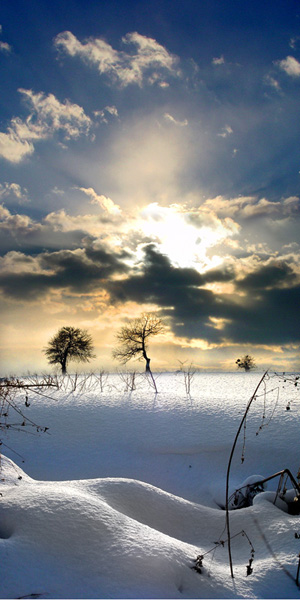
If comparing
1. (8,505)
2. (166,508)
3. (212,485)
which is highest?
(8,505)

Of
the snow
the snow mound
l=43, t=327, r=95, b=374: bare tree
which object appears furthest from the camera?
l=43, t=327, r=95, b=374: bare tree

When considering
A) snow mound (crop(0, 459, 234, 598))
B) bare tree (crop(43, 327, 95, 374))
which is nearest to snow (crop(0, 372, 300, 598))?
snow mound (crop(0, 459, 234, 598))

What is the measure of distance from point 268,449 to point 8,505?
357 cm

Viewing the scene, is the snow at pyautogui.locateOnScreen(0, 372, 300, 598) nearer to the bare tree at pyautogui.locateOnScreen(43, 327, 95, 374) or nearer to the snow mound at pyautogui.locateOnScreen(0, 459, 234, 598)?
the snow mound at pyautogui.locateOnScreen(0, 459, 234, 598)

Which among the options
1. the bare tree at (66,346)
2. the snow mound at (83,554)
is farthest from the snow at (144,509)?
the bare tree at (66,346)

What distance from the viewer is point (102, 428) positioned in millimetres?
5441

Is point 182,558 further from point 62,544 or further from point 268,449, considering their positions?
point 268,449

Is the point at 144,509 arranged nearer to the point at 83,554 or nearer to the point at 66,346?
the point at 83,554

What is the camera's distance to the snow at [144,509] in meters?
1.69

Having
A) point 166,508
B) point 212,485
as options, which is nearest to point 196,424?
point 212,485

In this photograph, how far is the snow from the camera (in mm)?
1693

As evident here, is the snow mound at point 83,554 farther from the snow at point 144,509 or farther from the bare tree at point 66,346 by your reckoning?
the bare tree at point 66,346

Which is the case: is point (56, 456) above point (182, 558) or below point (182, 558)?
below

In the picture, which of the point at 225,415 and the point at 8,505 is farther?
the point at 225,415
